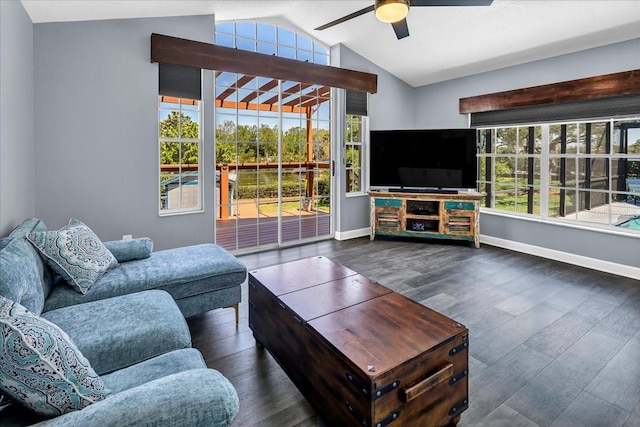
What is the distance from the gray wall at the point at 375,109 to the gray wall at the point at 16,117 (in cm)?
382

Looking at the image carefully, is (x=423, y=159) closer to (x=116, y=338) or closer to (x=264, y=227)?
(x=264, y=227)

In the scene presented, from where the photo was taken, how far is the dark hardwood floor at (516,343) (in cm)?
193

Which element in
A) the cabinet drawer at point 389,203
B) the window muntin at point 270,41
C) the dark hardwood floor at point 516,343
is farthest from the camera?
the cabinet drawer at point 389,203

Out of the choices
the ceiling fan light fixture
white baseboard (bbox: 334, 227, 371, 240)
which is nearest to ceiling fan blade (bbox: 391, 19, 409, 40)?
the ceiling fan light fixture

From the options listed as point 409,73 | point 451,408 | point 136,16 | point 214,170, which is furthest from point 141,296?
point 409,73

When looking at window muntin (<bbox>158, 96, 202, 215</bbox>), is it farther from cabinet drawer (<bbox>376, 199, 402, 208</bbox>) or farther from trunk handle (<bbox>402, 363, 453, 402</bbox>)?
trunk handle (<bbox>402, 363, 453, 402</bbox>)

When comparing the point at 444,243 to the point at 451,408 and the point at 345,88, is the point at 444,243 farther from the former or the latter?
the point at 451,408

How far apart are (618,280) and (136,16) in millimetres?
5876

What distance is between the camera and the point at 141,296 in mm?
A: 2207

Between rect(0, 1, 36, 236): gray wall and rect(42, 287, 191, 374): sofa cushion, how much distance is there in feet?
3.45

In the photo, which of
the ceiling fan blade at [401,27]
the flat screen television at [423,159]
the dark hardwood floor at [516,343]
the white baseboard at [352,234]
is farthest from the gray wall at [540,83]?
the ceiling fan blade at [401,27]

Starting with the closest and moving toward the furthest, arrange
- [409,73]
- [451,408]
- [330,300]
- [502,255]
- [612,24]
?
[451,408] < [330,300] < [612,24] < [502,255] < [409,73]

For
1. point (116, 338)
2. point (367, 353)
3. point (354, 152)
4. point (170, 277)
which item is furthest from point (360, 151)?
point (116, 338)

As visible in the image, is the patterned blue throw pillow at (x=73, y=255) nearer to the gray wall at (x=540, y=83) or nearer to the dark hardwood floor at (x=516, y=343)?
the dark hardwood floor at (x=516, y=343)
